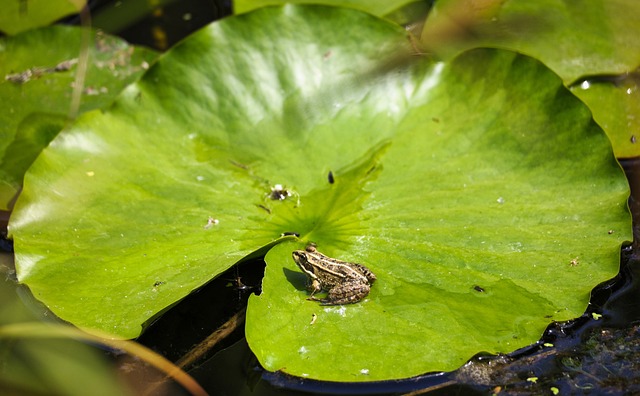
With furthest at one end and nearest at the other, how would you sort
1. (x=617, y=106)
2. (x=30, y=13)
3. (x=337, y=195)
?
(x=30, y=13) → (x=617, y=106) → (x=337, y=195)

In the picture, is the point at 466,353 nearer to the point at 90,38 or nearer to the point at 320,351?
the point at 320,351

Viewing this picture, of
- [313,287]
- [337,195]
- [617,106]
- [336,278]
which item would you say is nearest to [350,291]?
[336,278]

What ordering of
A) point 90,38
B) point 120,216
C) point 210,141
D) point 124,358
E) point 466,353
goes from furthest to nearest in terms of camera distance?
point 90,38
point 210,141
point 120,216
point 124,358
point 466,353

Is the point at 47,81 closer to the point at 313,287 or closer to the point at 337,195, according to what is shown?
the point at 337,195

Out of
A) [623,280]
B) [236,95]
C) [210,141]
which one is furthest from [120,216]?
[623,280]

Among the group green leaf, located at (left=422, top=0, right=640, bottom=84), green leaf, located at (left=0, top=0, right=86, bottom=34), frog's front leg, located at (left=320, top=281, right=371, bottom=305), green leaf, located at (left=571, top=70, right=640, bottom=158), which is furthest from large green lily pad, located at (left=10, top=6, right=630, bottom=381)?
green leaf, located at (left=0, top=0, right=86, bottom=34)

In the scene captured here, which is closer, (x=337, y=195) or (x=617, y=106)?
(x=337, y=195)

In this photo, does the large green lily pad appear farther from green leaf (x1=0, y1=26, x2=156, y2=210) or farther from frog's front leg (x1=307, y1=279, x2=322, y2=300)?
green leaf (x1=0, y1=26, x2=156, y2=210)
